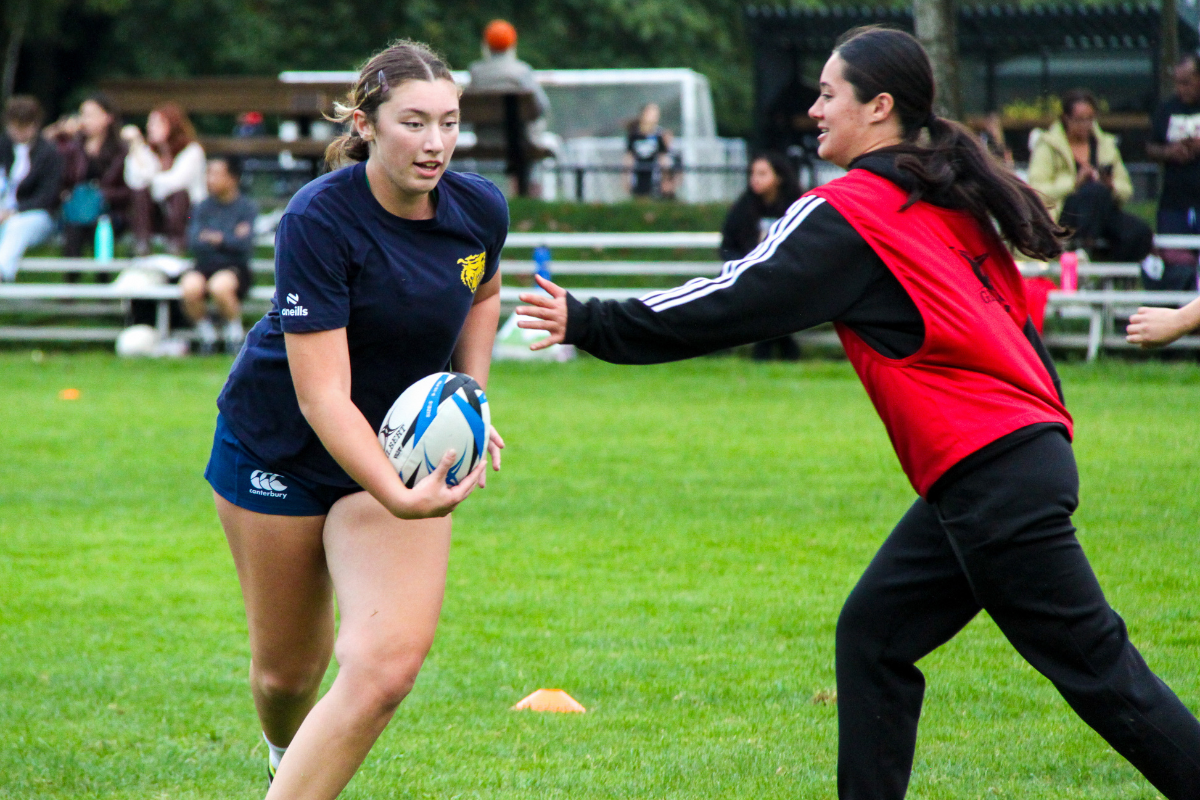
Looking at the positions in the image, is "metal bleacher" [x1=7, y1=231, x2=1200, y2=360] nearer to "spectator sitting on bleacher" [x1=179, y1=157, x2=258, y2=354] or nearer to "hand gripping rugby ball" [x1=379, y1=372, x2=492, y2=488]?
"spectator sitting on bleacher" [x1=179, y1=157, x2=258, y2=354]

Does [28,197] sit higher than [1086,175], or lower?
lower

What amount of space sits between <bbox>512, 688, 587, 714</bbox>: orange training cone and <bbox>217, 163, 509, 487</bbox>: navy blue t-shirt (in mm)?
1780

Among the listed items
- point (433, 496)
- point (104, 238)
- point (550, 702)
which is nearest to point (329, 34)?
point (104, 238)

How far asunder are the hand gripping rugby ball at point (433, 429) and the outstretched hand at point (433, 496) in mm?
44

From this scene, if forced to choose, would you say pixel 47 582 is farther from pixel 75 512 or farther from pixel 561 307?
pixel 561 307

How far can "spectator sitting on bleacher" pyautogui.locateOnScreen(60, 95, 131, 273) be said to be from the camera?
16484 mm

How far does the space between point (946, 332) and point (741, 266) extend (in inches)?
20.4

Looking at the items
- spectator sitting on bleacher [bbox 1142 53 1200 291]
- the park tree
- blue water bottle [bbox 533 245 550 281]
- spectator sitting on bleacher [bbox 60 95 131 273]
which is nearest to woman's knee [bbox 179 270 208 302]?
spectator sitting on bleacher [bbox 60 95 131 273]

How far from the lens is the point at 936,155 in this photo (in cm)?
345

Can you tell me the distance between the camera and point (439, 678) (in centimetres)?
559

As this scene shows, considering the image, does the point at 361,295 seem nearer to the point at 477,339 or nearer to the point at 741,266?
the point at 477,339

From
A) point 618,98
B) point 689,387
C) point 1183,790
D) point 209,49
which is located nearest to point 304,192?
point 1183,790

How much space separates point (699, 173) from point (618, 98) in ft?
30.3

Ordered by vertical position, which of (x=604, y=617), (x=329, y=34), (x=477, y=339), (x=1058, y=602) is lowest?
(x=604, y=617)
